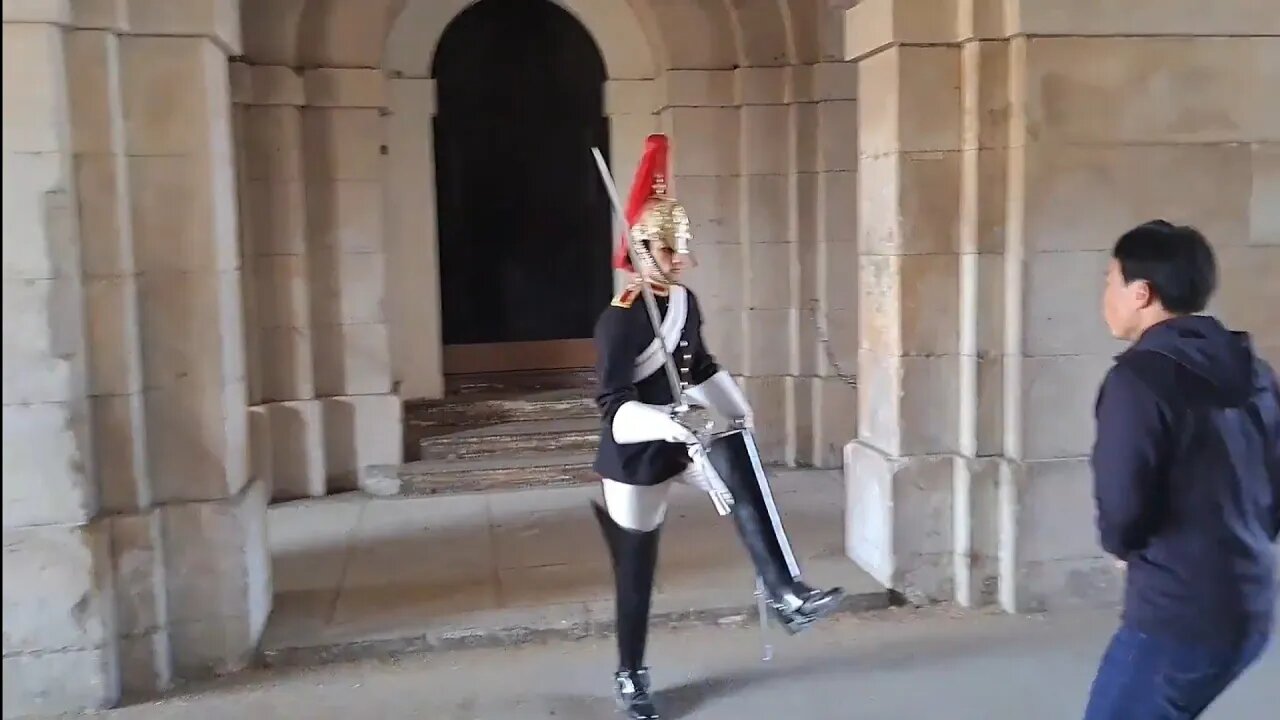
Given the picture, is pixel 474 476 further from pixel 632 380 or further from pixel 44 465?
pixel 632 380

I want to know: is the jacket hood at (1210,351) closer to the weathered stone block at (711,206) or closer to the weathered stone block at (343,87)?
the weathered stone block at (711,206)

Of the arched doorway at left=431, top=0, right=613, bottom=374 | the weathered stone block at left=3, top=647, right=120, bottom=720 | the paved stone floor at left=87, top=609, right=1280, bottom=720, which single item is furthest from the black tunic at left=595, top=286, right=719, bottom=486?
the arched doorway at left=431, top=0, right=613, bottom=374

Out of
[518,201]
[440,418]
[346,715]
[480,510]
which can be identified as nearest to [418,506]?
[480,510]

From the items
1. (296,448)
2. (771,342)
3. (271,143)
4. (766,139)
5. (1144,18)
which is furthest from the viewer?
(771,342)

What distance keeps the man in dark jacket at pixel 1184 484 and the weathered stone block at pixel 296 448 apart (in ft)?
16.5

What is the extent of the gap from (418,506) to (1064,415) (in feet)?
11.5

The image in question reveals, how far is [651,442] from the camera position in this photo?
3168mm

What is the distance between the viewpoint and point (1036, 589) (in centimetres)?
418

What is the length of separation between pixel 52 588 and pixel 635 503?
185 centimetres

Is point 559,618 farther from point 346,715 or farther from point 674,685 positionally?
point 346,715

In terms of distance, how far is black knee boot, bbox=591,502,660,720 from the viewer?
129 inches

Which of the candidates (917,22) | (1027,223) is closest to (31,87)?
(917,22)

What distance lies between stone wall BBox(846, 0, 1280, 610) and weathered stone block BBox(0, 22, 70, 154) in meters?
2.91

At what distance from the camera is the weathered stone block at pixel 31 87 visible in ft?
10.5
